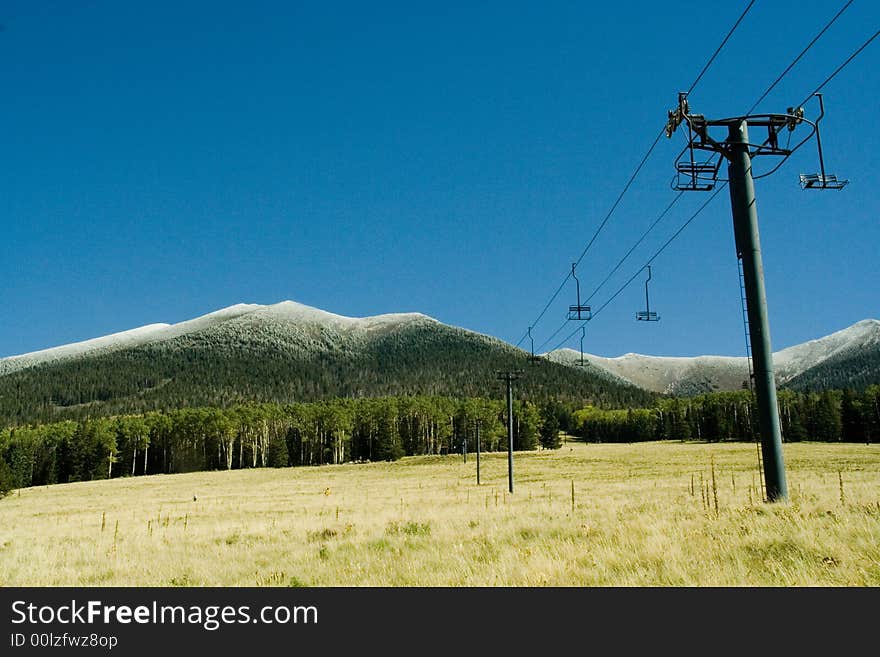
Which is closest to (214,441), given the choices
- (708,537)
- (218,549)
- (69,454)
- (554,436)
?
(69,454)

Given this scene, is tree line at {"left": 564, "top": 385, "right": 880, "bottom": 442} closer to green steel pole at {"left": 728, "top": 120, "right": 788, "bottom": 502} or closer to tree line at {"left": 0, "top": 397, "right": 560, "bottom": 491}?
tree line at {"left": 0, "top": 397, "right": 560, "bottom": 491}

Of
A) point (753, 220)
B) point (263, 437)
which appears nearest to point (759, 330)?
point (753, 220)

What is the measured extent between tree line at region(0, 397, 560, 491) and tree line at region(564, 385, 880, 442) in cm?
4405

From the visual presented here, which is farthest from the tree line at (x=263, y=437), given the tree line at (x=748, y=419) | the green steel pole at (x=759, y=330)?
the green steel pole at (x=759, y=330)

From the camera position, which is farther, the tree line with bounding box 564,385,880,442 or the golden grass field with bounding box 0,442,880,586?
the tree line with bounding box 564,385,880,442

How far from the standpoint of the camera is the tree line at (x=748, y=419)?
12719 cm

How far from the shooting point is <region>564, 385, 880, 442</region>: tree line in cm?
12719

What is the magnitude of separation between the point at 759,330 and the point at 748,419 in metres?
154

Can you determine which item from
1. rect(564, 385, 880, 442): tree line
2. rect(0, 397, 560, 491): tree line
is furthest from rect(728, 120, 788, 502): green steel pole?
rect(0, 397, 560, 491): tree line

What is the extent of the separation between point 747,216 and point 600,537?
30.1 feet

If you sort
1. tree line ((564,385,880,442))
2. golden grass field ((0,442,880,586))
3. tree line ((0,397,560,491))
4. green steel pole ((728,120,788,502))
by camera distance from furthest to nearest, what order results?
tree line ((564,385,880,442)), tree line ((0,397,560,491)), green steel pole ((728,120,788,502)), golden grass field ((0,442,880,586))

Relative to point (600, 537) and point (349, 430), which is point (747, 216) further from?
point (349, 430)

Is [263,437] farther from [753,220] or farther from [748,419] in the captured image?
[753,220]
